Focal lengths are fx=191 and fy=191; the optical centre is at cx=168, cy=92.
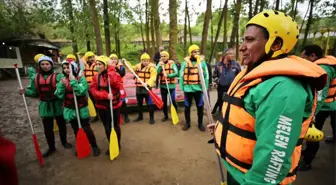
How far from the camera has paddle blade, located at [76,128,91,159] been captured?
3.79 metres

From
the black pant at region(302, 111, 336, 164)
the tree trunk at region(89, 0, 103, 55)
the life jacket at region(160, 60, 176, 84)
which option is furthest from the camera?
the tree trunk at region(89, 0, 103, 55)

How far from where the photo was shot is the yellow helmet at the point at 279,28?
1217mm

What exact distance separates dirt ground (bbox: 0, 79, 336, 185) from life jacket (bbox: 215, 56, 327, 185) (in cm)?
200

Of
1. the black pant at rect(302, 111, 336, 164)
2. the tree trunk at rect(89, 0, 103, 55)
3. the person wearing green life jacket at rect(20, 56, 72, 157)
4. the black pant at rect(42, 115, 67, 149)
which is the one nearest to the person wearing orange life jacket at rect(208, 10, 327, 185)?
the black pant at rect(302, 111, 336, 164)

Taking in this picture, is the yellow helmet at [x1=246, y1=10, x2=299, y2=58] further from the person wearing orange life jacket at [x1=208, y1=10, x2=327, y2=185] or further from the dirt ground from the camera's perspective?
the dirt ground

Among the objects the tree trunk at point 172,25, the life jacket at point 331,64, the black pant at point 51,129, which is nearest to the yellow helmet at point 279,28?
the life jacket at point 331,64

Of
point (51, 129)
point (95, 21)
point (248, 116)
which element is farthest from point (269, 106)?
point (95, 21)

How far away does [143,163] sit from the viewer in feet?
12.0

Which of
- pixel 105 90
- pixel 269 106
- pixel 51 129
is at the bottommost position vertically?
pixel 51 129

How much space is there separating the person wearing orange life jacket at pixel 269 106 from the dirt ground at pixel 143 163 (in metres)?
2.11

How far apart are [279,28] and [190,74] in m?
3.79

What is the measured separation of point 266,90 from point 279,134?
240mm

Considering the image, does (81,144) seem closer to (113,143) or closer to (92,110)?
(113,143)

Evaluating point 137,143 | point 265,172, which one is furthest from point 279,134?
point 137,143
